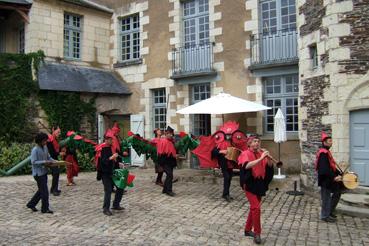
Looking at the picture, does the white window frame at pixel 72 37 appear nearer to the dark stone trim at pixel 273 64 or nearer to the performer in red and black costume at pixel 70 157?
the performer in red and black costume at pixel 70 157

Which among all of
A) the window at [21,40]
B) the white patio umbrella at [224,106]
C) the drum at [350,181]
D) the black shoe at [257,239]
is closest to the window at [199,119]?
the white patio umbrella at [224,106]

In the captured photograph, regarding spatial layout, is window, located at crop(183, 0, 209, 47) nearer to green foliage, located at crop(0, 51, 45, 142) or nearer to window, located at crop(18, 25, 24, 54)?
green foliage, located at crop(0, 51, 45, 142)

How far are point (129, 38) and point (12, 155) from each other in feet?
20.1

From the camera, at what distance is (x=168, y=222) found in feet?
22.0

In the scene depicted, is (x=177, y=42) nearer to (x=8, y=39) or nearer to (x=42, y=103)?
(x=42, y=103)

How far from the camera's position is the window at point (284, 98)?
1159cm

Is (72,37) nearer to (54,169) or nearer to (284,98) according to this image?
(54,169)

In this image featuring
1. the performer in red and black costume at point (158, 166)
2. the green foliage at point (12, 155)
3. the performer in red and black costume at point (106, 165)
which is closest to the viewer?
the performer in red and black costume at point (106, 165)

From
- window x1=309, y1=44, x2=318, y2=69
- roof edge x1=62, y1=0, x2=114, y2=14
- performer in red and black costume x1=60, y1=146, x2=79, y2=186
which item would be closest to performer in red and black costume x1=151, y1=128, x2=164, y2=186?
performer in red and black costume x1=60, y1=146, x2=79, y2=186

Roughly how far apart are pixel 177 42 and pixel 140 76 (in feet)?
6.73

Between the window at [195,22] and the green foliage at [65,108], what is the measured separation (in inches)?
161

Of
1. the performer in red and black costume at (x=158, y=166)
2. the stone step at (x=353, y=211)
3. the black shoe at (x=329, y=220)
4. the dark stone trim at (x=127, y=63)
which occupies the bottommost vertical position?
the black shoe at (x=329, y=220)

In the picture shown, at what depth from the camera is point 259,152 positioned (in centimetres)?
570

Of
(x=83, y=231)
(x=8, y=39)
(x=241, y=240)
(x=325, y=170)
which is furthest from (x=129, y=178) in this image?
(x=8, y=39)
